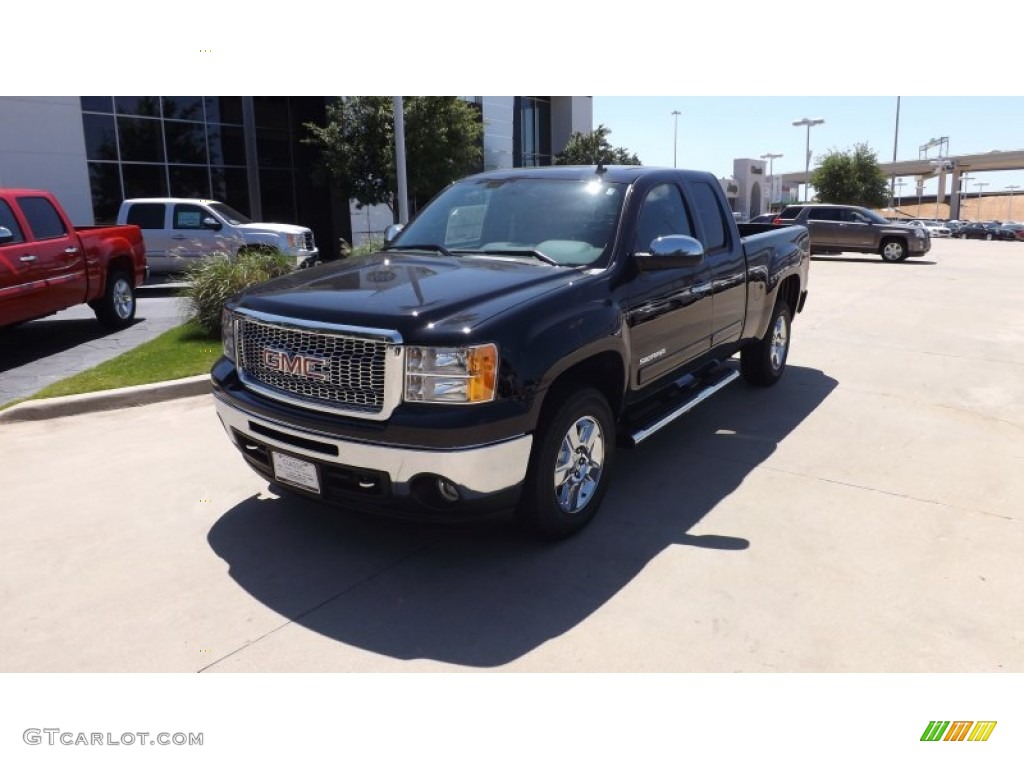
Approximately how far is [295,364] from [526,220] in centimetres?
178

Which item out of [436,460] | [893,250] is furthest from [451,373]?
[893,250]

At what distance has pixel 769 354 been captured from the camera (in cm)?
708

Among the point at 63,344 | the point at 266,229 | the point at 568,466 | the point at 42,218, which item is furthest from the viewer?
the point at 266,229

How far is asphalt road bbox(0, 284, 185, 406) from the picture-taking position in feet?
25.9

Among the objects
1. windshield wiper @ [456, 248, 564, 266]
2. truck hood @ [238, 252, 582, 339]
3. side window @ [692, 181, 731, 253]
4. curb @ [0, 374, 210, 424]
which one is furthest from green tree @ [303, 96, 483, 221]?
truck hood @ [238, 252, 582, 339]

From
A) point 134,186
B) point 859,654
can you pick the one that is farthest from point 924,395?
point 134,186

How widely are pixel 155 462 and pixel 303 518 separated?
1.63m

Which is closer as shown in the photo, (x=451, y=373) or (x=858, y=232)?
(x=451, y=373)

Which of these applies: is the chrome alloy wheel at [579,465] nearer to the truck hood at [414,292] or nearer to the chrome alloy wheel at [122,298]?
the truck hood at [414,292]

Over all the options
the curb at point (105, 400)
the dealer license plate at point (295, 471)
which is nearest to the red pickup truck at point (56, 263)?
the curb at point (105, 400)

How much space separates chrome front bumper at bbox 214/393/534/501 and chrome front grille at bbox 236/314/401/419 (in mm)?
159

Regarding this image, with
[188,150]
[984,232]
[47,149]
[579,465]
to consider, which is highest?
[188,150]

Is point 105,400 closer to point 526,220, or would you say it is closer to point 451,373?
point 526,220

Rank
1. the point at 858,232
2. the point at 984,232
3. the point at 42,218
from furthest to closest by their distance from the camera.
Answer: the point at 984,232
the point at 858,232
the point at 42,218
